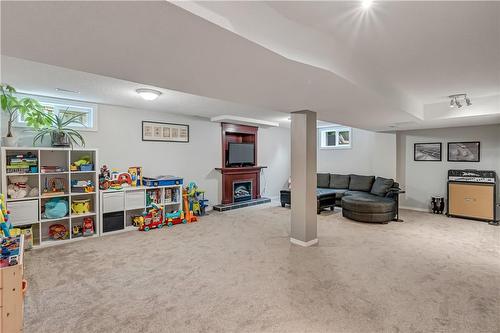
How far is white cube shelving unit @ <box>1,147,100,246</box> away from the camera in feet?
11.6

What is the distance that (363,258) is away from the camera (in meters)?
3.29

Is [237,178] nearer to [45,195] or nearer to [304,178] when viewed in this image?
[304,178]

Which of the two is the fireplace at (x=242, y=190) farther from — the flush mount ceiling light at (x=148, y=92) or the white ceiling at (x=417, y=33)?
the white ceiling at (x=417, y=33)

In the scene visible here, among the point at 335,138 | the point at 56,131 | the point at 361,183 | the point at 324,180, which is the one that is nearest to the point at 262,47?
the point at 56,131

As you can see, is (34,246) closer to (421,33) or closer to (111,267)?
(111,267)

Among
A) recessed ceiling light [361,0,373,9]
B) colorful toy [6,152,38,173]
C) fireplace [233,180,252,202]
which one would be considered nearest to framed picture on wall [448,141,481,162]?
fireplace [233,180,252,202]

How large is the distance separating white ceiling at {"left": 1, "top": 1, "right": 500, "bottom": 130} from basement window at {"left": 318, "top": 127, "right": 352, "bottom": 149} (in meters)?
4.27

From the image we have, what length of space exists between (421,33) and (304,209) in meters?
2.45

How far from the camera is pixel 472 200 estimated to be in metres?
5.30

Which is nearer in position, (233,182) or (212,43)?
(212,43)

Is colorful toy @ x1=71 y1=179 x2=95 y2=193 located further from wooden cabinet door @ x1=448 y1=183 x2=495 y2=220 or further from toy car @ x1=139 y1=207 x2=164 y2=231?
wooden cabinet door @ x1=448 y1=183 x2=495 y2=220

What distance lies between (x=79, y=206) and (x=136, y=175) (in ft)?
3.53

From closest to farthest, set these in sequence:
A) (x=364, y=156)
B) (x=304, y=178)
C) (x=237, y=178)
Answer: (x=304, y=178) < (x=237, y=178) < (x=364, y=156)

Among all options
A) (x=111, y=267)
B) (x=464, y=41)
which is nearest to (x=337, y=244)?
(x=464, y=41)
